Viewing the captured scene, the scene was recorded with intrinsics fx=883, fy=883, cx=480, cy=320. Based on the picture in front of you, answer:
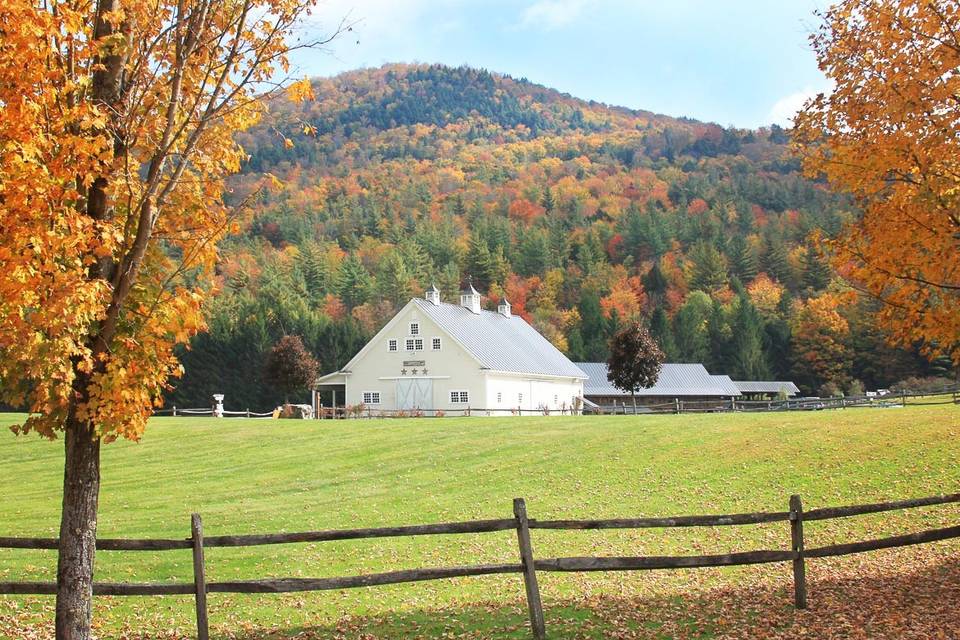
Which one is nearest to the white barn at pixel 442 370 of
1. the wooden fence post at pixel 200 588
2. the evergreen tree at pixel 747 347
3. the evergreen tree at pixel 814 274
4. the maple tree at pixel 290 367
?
the maple tree at pixel 290 367

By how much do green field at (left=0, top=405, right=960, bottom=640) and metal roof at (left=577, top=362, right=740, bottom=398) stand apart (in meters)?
38.6

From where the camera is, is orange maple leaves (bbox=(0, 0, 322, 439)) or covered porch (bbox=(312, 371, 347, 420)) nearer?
orange maple leaves (bbox=(0, 0, 322, 439))

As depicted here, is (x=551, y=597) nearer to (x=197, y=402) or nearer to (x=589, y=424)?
(x=589, y=424)

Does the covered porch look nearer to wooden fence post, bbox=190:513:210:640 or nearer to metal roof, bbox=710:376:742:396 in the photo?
metal roof, bbox=710:376:742:396

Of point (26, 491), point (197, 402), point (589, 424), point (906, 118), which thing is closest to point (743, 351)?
point (197, 402)

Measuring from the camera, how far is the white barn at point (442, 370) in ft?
164

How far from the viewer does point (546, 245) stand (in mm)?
108812

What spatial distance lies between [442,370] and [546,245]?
60.2 meters

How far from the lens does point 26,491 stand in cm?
2475

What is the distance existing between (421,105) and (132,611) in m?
158

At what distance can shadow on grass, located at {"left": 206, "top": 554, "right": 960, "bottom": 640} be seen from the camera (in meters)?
10.1

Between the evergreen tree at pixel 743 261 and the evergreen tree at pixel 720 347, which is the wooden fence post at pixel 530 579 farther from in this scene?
the evergreen tree at pixel 743 261

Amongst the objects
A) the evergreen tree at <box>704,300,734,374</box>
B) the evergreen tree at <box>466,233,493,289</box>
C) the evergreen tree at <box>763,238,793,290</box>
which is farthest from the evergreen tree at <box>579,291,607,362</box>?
the evergreen tree at <box>763,238,793,290</box>

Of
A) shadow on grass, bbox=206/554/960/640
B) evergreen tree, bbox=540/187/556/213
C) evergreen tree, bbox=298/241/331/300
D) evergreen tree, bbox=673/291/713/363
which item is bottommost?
shadow on grass, bbox=206/554/960/640
